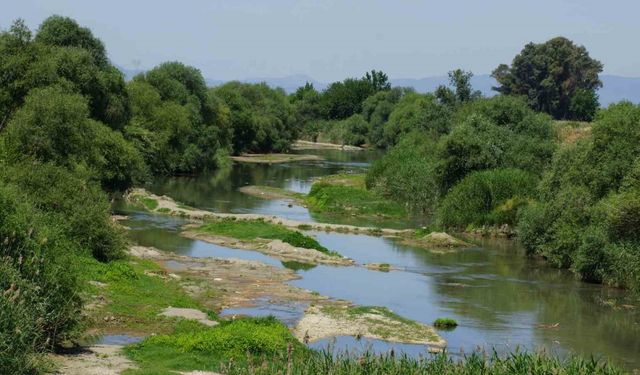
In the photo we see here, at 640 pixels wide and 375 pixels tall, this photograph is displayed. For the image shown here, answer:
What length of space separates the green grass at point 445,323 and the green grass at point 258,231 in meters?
17.8

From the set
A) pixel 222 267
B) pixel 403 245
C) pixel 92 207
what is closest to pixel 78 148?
pixel 92 207

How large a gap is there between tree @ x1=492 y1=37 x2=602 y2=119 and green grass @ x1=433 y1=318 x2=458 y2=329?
10983 cm

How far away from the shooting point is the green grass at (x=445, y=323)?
120 feet


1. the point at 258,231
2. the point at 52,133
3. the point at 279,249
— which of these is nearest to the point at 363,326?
the point at 52,133

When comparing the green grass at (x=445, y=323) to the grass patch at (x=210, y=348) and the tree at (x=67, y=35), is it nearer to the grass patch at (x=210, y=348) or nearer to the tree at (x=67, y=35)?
the grass patch at (x=210, y=348)

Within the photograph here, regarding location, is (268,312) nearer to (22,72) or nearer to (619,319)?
(619,319)

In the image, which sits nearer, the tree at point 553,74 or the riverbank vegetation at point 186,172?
the riverbank vegetation at point 186,172

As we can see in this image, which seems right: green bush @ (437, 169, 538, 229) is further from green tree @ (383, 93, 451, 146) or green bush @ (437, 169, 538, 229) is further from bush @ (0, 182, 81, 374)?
bush @ (0, 182, 81, 374)

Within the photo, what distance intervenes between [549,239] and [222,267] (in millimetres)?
20878

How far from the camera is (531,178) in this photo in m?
67.6

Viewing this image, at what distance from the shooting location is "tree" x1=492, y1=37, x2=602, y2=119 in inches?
5620

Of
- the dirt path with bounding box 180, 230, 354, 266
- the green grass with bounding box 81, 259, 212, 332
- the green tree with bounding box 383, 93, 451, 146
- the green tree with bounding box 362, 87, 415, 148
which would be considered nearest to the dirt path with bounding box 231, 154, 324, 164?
the green tree with bounding box 383, 93, 451, 146

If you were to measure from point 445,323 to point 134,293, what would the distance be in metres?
13.0

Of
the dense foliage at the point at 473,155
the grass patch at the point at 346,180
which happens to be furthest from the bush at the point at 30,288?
the grass patch at the point at 346,180
